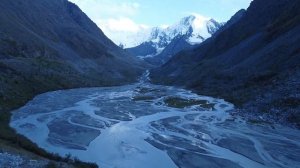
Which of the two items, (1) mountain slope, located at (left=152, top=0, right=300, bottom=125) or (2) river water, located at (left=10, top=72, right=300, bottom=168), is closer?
(2) river water, located at (left=10, top=72, right=300, bottom=168)

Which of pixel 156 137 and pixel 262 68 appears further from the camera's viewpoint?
pixel 262 68

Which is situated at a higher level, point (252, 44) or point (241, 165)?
point (252, 44)

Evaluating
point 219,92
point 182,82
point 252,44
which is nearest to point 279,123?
point 219,92

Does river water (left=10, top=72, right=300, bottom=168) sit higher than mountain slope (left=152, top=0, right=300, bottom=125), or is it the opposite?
mountain slope (left=152, top=0, right=300, bottom=125)

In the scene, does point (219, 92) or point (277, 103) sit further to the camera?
point (219, 92)

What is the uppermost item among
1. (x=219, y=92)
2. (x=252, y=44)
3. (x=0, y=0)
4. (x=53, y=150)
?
(x=0, y=0)

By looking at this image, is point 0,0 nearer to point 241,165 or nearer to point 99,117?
point 99,117
